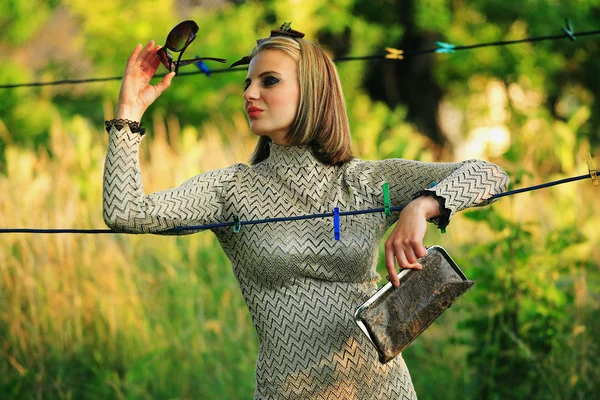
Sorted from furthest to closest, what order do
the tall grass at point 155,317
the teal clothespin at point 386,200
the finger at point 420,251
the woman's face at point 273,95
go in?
the tall grass at point 155,317
the woman's face at point 273,95
the teal clothespin at point 386,200
the finger at point 420,251

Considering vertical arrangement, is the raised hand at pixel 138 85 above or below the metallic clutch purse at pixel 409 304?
above

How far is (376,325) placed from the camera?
2.07 m

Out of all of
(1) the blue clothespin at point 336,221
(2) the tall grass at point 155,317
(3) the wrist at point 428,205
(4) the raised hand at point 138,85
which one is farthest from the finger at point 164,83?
(2) the tall grass at point 155,317

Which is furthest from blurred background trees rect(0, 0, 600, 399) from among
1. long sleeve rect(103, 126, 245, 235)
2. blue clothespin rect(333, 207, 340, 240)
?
long sleeve rect(103, 126, 245, 235)

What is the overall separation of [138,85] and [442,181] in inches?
32.0

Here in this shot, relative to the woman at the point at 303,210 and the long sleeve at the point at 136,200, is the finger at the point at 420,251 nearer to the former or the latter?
the woman at the point at 303,210

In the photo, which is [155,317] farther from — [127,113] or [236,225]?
[127,113]

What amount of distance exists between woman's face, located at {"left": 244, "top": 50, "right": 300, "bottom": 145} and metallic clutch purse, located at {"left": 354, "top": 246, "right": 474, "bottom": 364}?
0.53 meters

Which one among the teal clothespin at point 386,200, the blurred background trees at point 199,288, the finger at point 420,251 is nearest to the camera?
the finger at point 420,251

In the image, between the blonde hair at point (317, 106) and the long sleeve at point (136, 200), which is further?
the blonde hair at point (317, 106)

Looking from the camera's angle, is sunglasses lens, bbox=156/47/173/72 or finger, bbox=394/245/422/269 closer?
finger, bbox=394/245/422/269

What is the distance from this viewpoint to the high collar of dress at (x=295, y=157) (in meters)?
2.35

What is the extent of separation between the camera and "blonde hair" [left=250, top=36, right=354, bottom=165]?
2316 millimetres

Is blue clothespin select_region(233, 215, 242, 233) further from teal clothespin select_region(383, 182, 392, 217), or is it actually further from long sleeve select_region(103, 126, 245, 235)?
teal clothespin select_region(383, 182, 392, 217)
